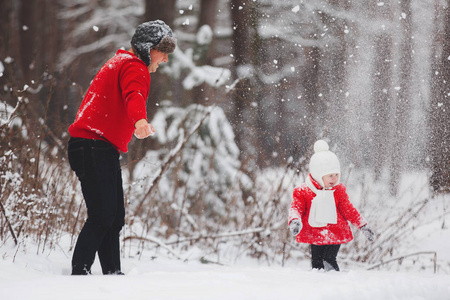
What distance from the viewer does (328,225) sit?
3.29 m

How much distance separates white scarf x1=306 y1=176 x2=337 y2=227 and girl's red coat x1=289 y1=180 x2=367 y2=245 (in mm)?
44

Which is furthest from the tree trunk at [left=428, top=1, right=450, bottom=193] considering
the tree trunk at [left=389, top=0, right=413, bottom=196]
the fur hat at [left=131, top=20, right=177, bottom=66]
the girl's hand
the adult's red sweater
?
the adult's red sweater

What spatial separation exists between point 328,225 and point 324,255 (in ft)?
0.70

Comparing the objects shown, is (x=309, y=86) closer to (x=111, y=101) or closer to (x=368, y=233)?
(x=368, y=233)

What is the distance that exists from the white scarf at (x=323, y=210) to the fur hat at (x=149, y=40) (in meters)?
1.39

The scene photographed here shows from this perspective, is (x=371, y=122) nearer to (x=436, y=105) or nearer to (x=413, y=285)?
(x=436, y=105)

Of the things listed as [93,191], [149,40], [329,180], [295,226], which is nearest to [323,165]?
[329,180]

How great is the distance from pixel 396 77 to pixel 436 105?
0.85 meters

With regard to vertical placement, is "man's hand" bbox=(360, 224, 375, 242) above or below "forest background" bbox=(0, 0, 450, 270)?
below

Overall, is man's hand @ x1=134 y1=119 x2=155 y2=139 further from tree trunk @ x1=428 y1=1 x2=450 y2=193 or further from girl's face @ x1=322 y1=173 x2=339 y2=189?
tree trunk @ x1=428 y1=1 x2=450 y2=193

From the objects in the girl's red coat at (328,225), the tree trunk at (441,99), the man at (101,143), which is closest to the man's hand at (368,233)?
the girl's red coat at (328,225)

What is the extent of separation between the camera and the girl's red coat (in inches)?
128

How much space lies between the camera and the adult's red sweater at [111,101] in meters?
2.41

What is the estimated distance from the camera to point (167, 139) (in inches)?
239
